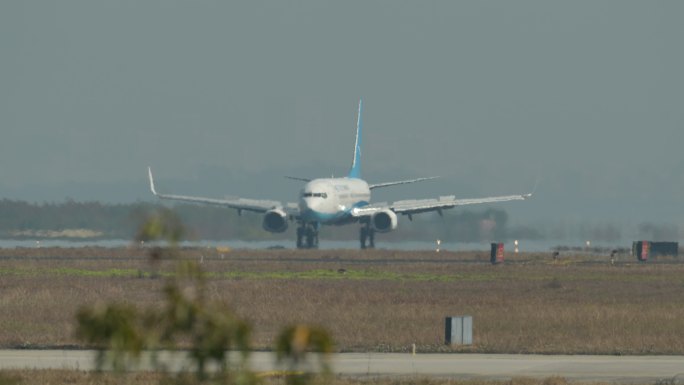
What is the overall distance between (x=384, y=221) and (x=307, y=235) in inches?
262

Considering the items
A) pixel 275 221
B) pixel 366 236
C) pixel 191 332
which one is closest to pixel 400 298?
pixel 191 332

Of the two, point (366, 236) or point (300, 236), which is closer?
point (300, 236)

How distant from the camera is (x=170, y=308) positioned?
6.64 metres

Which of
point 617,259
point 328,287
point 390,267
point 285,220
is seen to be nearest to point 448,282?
point 328,287

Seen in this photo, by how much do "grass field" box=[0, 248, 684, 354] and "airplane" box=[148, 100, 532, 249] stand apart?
57.2 feet

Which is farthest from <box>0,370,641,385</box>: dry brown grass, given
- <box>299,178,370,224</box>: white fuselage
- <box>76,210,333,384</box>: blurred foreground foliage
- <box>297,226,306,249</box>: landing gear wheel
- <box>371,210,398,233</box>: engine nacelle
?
<box>297,226,306,249</box>: landing gear wheel

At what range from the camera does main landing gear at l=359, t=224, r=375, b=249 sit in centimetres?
10794

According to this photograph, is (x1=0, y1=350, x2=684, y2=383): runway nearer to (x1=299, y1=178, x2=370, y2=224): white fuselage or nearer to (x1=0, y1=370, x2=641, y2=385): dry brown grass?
(x1=0, y1=370, x2=641, y2=385): dry brown grass

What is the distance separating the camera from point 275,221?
4171 inches

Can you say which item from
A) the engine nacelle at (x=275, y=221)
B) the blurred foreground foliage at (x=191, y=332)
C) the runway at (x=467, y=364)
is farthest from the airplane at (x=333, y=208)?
the blurred foreground foliage at (x=191, y=332)

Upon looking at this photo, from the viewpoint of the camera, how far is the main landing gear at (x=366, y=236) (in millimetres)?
107938

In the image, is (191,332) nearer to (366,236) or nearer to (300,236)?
(300,236)

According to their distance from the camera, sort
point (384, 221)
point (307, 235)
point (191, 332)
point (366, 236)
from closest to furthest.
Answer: point (191, 332) < point (384, 221) < point (307, 235) < point (366, 236)

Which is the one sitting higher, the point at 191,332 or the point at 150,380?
the point at 191,332
